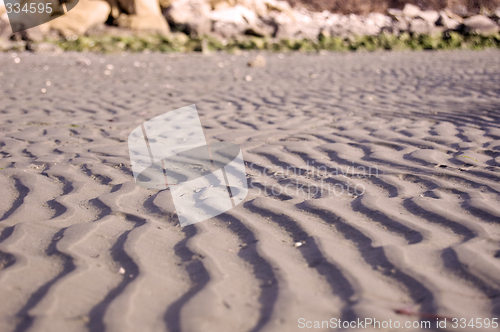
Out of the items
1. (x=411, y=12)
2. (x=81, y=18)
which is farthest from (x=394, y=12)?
(x=81, y=18)

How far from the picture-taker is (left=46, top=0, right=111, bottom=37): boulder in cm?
1644

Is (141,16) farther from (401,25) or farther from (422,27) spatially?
(422,27)

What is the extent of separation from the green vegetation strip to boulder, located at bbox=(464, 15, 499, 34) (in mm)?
782

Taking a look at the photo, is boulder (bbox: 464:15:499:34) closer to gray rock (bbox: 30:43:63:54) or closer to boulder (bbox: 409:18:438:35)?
boulder (bbox: 409:18:438:35)

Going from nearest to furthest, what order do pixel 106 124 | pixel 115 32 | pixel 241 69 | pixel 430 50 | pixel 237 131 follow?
pixel 237 131
pixel 106 124
pixel 241 69
pixel 430 50
pixel 115 32

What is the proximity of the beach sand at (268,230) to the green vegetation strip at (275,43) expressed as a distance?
10548 mm

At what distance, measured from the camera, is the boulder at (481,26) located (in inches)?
740

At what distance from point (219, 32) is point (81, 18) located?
602 cm

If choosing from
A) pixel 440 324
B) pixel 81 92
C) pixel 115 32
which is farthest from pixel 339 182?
pixel 115 32

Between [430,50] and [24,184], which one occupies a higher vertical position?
[24,184]

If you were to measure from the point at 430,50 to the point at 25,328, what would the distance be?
17487 mm

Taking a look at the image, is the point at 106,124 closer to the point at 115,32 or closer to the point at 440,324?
the point at 440,324

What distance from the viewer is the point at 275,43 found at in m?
15.9

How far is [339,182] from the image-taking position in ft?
8.58
